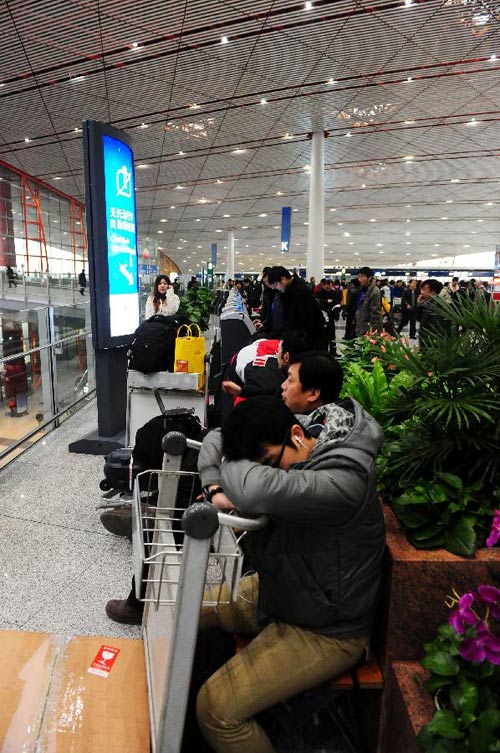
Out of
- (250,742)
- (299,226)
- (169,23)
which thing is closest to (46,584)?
(250,742)

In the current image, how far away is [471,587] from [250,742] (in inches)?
32.4

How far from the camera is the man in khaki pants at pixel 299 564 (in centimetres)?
151

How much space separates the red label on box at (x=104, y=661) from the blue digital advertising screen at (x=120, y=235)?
3.18m

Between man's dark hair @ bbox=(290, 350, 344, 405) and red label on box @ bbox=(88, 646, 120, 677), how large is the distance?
129 centimetres

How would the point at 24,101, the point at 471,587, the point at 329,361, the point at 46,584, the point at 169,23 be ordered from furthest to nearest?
the point at 24,101
the point at 169,23
the point at 46,584
the point at 329,361
the point at 471,587

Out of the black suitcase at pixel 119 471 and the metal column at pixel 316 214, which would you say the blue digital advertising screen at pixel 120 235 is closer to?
the black suitcase at pixel 119 471

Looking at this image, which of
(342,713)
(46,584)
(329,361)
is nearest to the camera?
(342,713)

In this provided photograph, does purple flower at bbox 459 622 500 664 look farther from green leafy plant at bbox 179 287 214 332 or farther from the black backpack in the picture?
green leafy plant at bbox 179 287 214 332

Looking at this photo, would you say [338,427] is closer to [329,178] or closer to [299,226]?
[329,178]

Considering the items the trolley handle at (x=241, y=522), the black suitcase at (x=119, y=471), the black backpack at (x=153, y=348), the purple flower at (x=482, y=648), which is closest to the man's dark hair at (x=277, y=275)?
the black backpack at (x=153, y=348)

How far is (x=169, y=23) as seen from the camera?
9.43 metres

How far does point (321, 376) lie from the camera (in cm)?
229

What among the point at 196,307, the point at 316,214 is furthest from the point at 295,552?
the point at 316,214

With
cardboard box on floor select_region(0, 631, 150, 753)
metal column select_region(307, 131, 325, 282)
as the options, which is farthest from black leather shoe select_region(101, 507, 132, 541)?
metal column select_region(307, 131, 325, 282)
